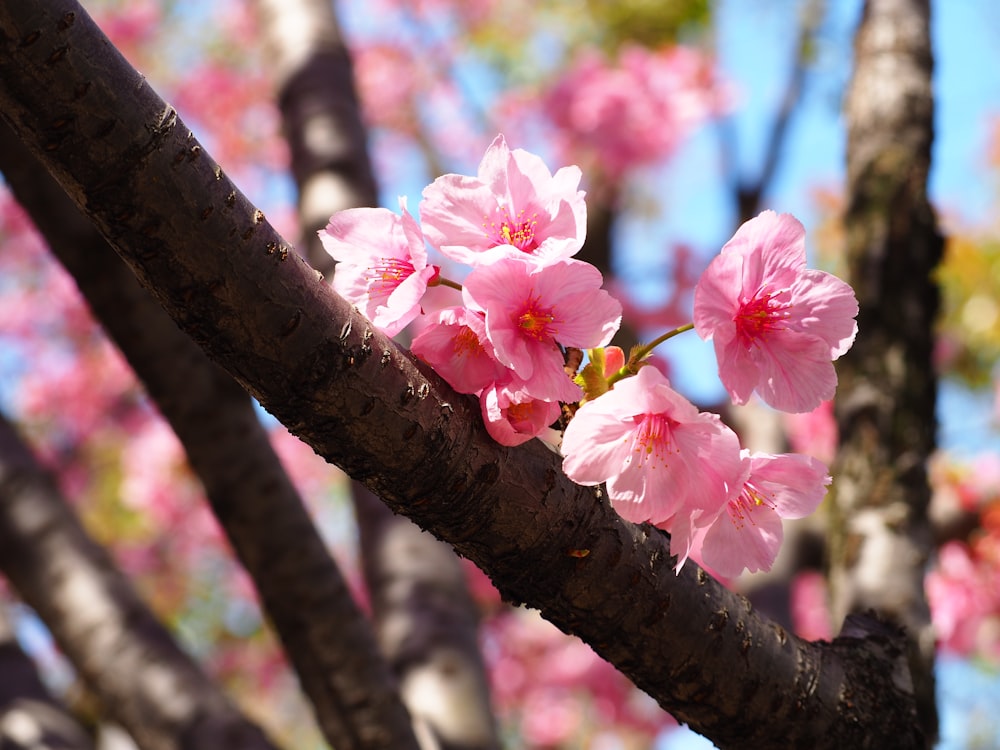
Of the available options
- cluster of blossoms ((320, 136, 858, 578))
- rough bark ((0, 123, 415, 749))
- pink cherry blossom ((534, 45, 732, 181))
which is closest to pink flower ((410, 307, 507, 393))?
cluster of blossoms ((320, 136, 858, 578))

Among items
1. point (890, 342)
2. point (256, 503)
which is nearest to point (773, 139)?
point (890, 342)

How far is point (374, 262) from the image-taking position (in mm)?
948

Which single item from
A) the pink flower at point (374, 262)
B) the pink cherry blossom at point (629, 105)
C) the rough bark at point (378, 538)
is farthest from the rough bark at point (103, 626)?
the pink cherry blossom at point (629, 105)

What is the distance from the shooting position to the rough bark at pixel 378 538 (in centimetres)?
188

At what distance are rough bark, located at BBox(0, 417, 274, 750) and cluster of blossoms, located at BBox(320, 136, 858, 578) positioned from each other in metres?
1.10

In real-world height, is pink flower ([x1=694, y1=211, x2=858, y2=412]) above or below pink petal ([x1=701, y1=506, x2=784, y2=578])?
above

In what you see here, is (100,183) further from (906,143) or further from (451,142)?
(451,142)

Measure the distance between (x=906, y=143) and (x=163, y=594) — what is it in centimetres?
621

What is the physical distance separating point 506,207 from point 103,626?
1.39m

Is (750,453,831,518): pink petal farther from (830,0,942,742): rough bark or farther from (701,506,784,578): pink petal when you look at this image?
(830,0,942,742): rough bark

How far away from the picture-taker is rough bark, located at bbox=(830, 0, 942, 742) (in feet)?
5.46

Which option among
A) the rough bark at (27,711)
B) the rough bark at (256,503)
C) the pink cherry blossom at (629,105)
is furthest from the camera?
the pink cherry blossom at (629,105)

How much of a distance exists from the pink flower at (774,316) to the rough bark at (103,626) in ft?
3.98

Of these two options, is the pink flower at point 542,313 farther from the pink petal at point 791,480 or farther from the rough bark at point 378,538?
the rough bark at point 378,538
